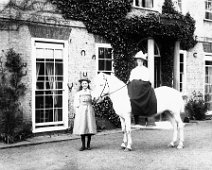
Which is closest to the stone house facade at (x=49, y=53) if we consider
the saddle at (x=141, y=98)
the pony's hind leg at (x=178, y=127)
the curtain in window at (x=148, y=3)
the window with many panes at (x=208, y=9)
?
the curtain in window at (x=148, y=3)

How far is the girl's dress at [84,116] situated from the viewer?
9070mm

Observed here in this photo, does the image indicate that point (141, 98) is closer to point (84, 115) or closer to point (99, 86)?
point (99, 86)

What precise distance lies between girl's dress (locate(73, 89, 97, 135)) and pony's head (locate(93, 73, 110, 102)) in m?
0.20

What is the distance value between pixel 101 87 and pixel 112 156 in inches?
70.3

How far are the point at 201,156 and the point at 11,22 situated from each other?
6513 mm

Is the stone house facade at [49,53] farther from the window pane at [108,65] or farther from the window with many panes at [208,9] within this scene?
the window with many panes at [208,9]

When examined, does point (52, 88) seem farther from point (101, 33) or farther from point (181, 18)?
point (181, 18)

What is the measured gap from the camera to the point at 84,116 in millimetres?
9094

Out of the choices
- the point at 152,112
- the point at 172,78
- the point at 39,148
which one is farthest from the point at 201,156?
the point at 172,78

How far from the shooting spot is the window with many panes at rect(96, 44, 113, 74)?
13.1m

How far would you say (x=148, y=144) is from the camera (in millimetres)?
10164

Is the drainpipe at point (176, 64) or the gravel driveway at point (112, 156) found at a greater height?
the drainpipe at point (176, 64)

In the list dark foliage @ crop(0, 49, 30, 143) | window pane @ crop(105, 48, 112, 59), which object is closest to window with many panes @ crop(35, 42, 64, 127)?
dark foliage @ crop(0, 49, 30, 143)

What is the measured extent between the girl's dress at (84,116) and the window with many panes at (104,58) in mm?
3906
